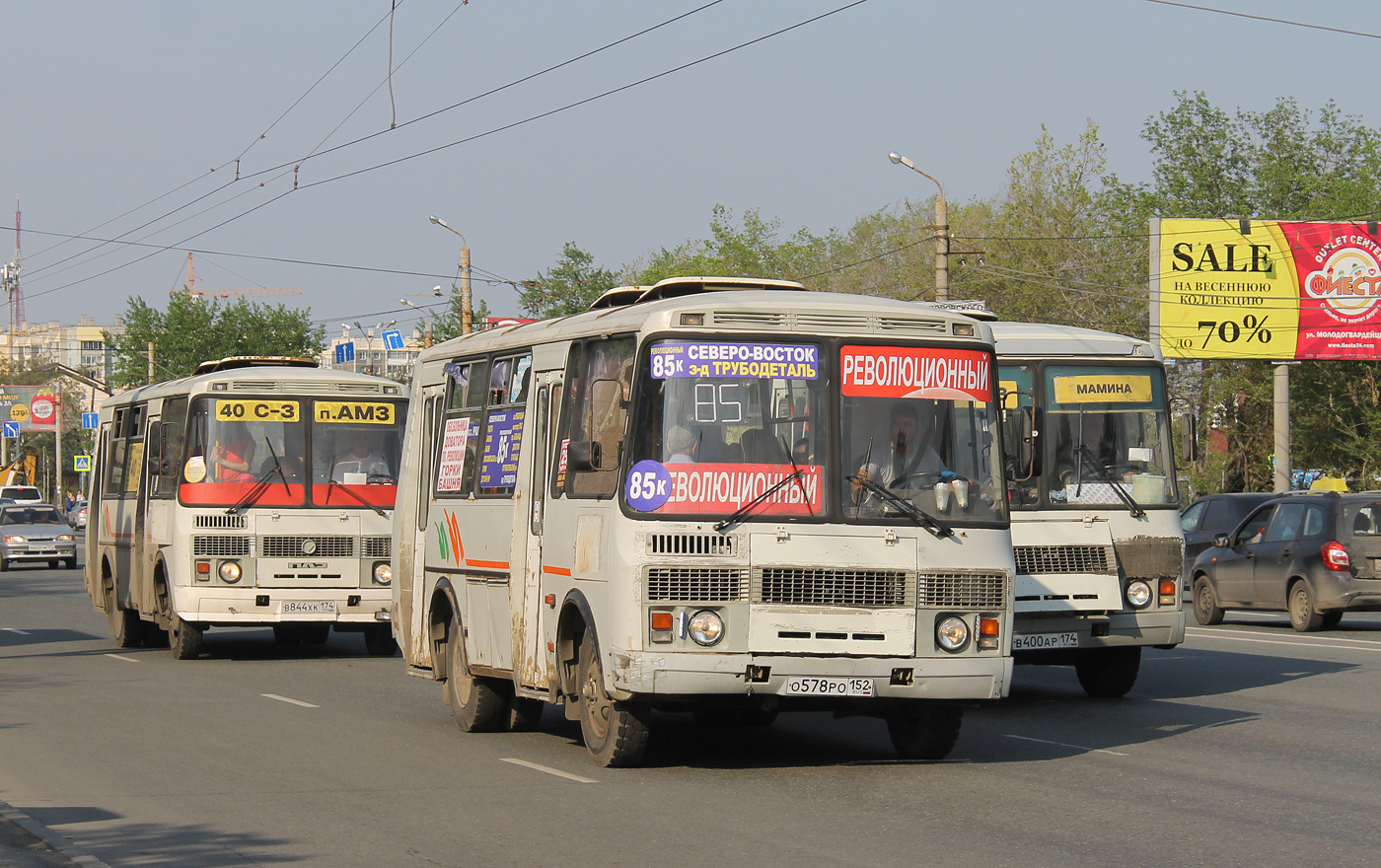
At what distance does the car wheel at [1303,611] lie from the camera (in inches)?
867

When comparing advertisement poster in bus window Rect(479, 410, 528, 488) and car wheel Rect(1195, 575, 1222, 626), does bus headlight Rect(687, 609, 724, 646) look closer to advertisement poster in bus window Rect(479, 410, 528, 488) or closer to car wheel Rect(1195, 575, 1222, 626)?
advertisement poster in bus window Rect(479, 410, 528, 488)

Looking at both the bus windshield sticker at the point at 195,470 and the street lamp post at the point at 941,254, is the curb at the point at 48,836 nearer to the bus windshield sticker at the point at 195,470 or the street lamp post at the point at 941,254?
the bus windshield sticker at the point at 195,470

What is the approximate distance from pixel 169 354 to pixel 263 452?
79969 mm

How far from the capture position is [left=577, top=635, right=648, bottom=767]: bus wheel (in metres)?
10.2

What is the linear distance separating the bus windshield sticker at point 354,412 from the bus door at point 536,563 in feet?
27.2

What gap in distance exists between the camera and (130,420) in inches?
882

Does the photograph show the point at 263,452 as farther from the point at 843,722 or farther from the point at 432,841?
the point at 432,841

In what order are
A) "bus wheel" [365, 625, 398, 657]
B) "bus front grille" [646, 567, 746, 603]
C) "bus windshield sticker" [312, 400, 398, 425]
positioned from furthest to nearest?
"bus wheel" [365, 625, 398, 657]
"bus windshield sticker" [312, 400, 398, 425]
"bus front grille" [646, 567, 746, 603]

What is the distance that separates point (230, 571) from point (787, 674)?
1062 cm

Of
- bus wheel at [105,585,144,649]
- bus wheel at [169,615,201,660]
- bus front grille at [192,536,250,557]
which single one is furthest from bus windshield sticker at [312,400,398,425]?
bus wheel at [105,585,144,649]

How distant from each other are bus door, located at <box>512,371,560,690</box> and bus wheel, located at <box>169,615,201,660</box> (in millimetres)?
8893

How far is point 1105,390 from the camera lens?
1466 cm

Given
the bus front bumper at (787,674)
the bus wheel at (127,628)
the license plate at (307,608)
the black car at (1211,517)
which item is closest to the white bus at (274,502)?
the license plate at (307,608)

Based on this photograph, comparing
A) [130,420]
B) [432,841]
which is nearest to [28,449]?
[130,420]
